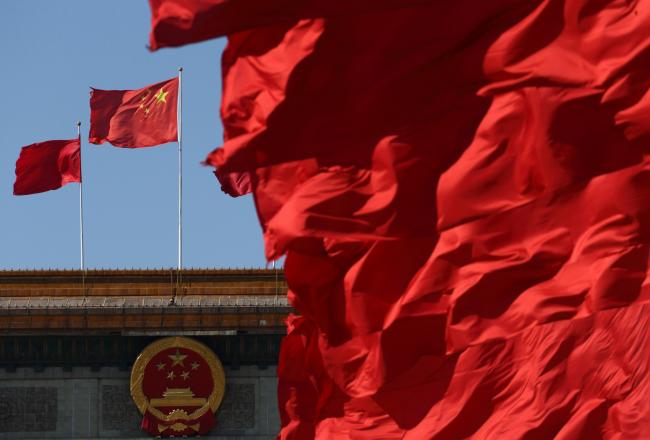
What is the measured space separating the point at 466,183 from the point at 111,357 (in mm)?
29321

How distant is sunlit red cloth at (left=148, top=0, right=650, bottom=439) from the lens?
47.1 ft

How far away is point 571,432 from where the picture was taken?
13883mm

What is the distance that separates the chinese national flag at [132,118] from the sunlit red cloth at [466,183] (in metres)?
28.9

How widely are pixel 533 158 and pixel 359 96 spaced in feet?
5.41

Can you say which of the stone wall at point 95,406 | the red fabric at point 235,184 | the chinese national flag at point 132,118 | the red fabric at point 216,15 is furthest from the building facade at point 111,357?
the red fabric at point 216,15

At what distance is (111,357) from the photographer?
4294 centimetres

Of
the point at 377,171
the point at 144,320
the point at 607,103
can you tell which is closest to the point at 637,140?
the point at 607,103

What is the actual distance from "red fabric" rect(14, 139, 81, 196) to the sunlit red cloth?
29638 millimetres

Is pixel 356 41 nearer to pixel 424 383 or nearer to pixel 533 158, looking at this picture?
pixel 533 158

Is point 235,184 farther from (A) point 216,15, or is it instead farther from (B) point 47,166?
(A) point 216,15

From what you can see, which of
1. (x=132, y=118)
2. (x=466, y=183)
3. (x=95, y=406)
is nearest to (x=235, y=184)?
(x=132, y=118)

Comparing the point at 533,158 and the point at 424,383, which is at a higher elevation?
the point at 533,158

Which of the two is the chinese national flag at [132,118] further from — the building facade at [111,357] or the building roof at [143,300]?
the building facade at [111,357]

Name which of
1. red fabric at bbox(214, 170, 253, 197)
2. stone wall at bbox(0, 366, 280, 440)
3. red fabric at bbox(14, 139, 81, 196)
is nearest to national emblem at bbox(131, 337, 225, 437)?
stone wall at bbox(0, 366, 280, 440)
